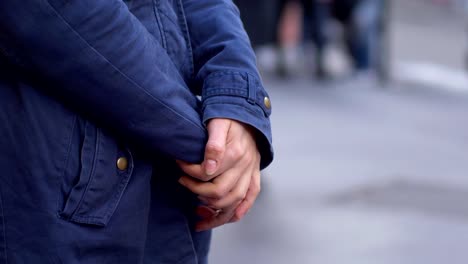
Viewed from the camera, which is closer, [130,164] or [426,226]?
[130,164]

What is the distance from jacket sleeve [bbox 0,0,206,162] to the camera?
1.31 metres

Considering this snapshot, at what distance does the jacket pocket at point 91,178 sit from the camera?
1.34 m

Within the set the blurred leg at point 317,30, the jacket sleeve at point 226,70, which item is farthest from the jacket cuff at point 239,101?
the blurred leg at point 317,30

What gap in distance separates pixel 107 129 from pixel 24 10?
→ 0.22 meters

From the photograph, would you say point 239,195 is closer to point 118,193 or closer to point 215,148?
point 215,148

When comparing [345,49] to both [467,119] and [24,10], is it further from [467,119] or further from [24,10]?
[24,10]

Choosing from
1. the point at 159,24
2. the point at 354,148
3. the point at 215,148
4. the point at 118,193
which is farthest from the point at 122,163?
the point at 354,148

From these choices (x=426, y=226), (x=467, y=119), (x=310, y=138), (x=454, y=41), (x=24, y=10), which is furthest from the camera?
(x=454, y=41)

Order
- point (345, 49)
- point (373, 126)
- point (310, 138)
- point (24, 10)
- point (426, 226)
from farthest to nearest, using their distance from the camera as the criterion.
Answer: point (345, 49), point (373, 126), point (310, 138), point (426, 226), point (24, 10)

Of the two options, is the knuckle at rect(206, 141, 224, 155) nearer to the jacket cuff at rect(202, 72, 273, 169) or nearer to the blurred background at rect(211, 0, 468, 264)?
the jacket cuff at rect(202, 72, 273, 169)

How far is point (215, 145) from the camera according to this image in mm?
1425

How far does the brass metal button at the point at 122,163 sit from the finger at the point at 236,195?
0.17 meters

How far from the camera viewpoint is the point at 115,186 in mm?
1379

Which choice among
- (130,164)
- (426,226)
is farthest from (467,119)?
(130,164)
